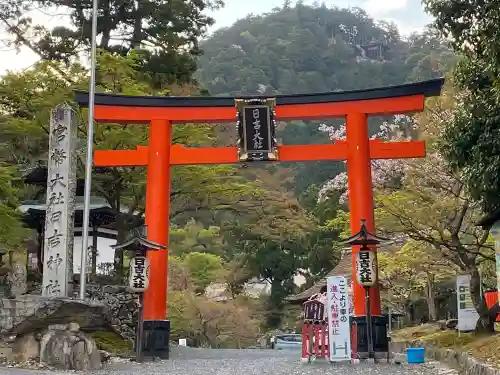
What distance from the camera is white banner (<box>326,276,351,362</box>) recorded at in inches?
427

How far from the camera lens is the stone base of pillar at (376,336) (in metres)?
12.1

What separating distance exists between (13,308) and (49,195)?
2.53 meters

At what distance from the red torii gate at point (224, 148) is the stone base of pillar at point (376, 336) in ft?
6.28

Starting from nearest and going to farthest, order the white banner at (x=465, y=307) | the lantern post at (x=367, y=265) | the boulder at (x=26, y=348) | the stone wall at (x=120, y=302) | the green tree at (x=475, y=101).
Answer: the green tree at (x=475, y=101) < the boulder at (x=26, y=348) < the lantern post at (x=367, y=265) < the white banner at (x=465, y=307) < the stone wall at (x=120, y=302)

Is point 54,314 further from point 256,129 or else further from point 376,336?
point 376,336

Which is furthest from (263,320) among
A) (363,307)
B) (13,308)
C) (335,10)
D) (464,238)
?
(335,10)

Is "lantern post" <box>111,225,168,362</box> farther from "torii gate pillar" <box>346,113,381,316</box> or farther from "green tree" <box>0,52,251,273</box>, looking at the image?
"green tree" <box>0,52,251,273</box>

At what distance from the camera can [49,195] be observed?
11883 mm

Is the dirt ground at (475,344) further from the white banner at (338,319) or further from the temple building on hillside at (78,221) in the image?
the temple building on hillside at (78,221)

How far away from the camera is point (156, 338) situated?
41.2 feet

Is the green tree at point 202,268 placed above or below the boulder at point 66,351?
above

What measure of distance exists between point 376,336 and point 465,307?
2637mm

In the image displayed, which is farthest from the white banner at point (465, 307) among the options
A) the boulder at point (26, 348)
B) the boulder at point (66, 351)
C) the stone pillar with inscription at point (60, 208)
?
the boulder at point (26, 348)

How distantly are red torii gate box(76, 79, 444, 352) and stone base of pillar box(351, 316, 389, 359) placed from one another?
1913 mm
